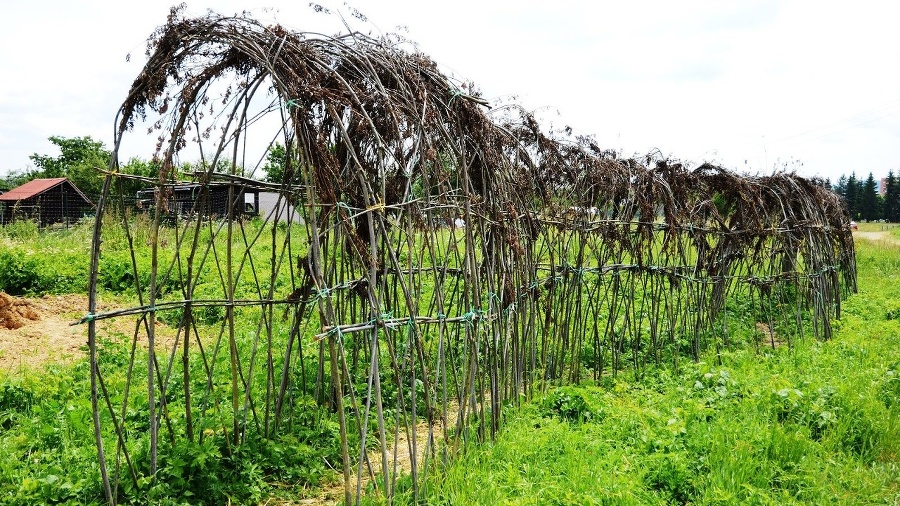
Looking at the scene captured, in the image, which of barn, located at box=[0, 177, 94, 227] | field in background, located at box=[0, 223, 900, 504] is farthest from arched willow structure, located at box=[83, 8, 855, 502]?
barn, located at box=[0, 177, 94, 227]

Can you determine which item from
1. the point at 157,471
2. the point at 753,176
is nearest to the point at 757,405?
the point at 157,471

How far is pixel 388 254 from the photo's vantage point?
5.02 meters

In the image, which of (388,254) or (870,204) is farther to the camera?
(870,204)

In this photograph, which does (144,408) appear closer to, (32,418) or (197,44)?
(32,418)

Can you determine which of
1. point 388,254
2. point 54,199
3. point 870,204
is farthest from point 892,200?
point 388,254

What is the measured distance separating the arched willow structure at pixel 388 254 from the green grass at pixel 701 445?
388 millimetres

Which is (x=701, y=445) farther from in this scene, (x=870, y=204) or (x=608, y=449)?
(x=870, y=204)

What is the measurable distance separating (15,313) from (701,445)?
935 cm

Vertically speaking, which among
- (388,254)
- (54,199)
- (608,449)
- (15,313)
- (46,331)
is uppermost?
(54,199)

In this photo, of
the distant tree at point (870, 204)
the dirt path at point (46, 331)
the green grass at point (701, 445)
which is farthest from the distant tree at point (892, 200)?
the dirt path at point (46, 331)

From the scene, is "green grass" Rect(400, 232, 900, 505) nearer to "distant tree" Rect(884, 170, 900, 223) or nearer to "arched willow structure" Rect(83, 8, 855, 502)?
"arched willow structure" Rect(83, 8, 855, 502)

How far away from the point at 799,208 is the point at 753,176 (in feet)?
4.89

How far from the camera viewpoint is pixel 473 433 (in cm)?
479

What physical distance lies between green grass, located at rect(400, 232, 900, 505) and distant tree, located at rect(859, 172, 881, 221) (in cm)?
7914
